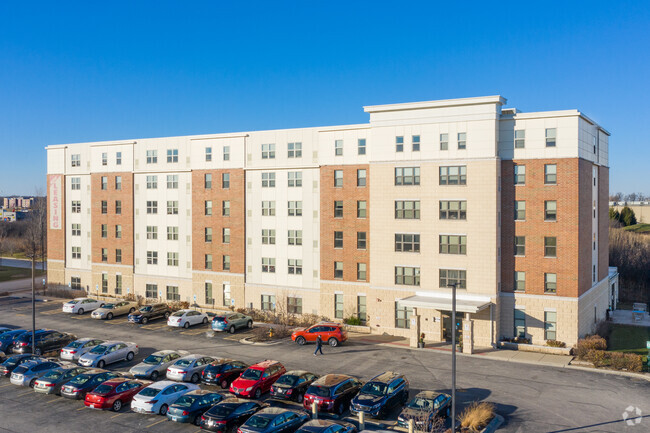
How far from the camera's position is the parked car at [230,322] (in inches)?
1735

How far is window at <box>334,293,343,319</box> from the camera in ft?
152

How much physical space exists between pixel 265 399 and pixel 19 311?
1553 inches

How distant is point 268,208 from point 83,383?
85.3 feet

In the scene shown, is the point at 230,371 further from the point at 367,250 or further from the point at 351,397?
the point at 367,250

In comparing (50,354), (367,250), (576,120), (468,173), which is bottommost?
(50,354)

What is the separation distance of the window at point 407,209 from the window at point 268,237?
13.5 meters

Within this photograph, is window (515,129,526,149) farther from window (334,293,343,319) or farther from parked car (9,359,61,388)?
parked car (9,359,61,388)

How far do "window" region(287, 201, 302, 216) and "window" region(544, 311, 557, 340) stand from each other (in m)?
22.9

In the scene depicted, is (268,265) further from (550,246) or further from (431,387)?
(550,246)

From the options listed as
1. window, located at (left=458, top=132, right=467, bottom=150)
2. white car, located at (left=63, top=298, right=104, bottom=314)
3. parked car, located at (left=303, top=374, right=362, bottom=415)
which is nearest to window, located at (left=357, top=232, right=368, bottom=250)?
window, located at (left=458, top=132, right=467, bottom=150)

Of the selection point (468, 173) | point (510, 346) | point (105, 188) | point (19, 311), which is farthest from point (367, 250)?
point (19, 311)

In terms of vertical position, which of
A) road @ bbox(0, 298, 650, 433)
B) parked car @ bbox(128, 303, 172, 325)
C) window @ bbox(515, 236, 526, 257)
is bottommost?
road @ bbox(0, 298, 650, 433)

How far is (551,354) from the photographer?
36.9m

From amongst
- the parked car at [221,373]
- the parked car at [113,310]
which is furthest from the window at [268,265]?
the parked car at [221,373]
